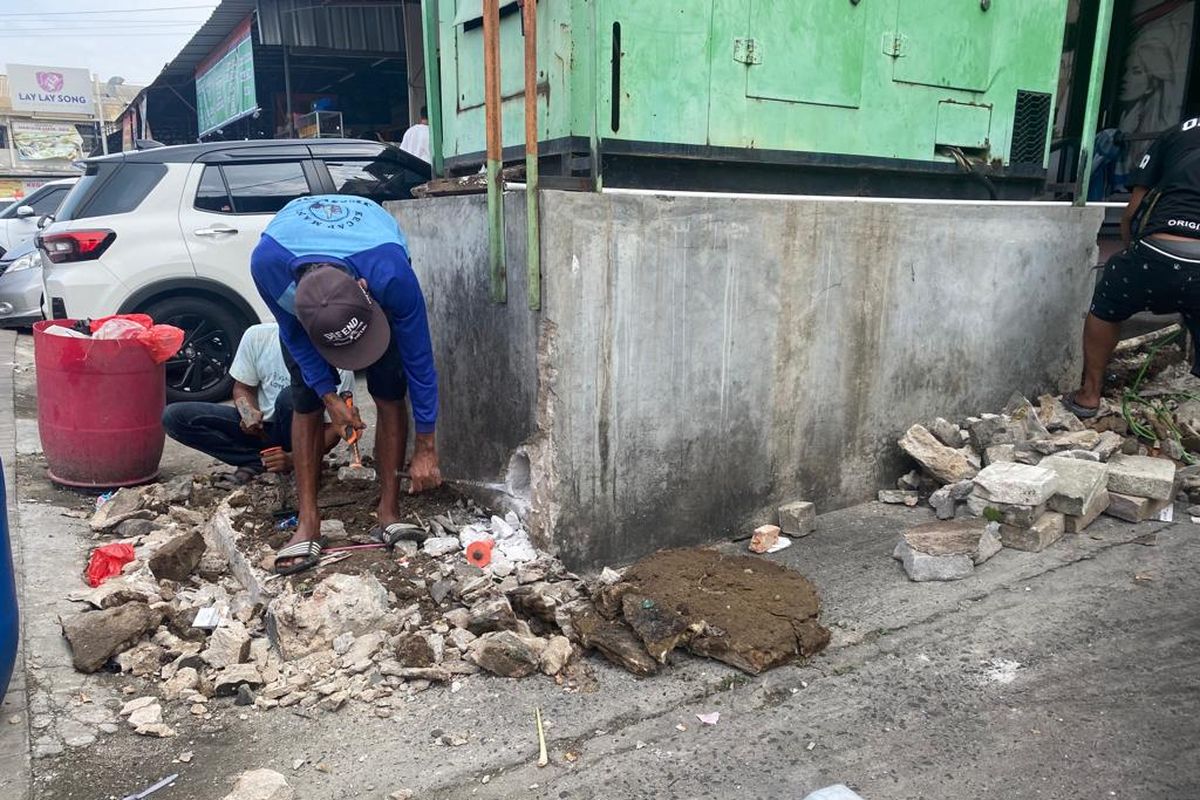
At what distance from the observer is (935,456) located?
4223 millimetres

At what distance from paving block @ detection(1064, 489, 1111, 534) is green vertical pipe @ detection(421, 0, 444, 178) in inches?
134

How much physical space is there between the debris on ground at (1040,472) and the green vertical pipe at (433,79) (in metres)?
2.75

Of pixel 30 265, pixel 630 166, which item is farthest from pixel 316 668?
pixel 30 265

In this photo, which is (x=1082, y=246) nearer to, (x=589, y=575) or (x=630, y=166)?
(x=630, y=166)

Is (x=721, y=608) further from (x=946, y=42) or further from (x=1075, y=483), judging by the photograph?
(x=946, y=42)

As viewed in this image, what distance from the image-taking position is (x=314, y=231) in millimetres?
3398

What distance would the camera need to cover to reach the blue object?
8.32 ft

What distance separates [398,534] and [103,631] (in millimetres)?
1074

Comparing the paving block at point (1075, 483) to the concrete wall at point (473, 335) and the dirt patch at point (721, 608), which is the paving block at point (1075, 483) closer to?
the dirt patch at point (721, 608)

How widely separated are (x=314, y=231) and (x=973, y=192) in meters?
3.32

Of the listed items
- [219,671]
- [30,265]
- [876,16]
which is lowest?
[219,671]

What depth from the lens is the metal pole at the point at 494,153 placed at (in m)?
3.29

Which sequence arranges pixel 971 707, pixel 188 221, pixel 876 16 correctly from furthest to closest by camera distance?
pixel 188 221 < pixel 876 16 < pixel 971 707

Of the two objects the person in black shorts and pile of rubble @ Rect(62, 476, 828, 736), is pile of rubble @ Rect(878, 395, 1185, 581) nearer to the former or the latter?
the person in black shorts
